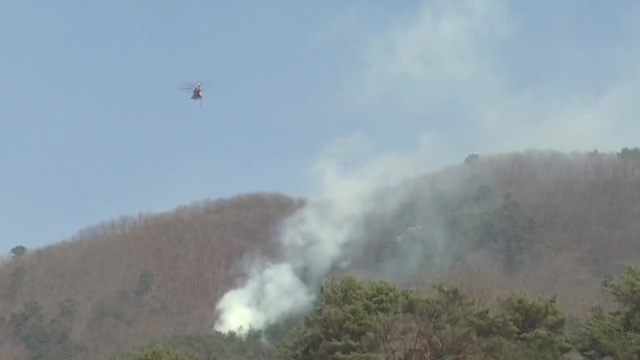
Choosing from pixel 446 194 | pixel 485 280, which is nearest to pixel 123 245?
pixel 446 194

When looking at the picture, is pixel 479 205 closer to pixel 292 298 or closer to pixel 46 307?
pixel 292 298

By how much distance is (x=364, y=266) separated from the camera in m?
81.0

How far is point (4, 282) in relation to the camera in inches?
3076

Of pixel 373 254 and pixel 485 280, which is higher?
pixel 373 254

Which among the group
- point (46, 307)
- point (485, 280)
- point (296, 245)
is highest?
point (296, 245)

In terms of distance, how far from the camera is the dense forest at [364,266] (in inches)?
1978

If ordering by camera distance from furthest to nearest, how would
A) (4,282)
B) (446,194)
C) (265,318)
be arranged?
(446,194) < (4,282) < (265,318)

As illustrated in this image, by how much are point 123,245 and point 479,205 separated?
34.9 meters

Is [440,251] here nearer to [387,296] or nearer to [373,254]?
[373,254]

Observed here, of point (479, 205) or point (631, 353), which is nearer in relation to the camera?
point (631, 353)

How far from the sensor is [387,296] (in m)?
27.1

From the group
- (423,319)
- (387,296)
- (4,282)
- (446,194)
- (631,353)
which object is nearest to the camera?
(631,353)

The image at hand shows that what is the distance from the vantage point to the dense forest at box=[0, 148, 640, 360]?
50.2m

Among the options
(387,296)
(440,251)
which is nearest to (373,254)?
(440,251)
